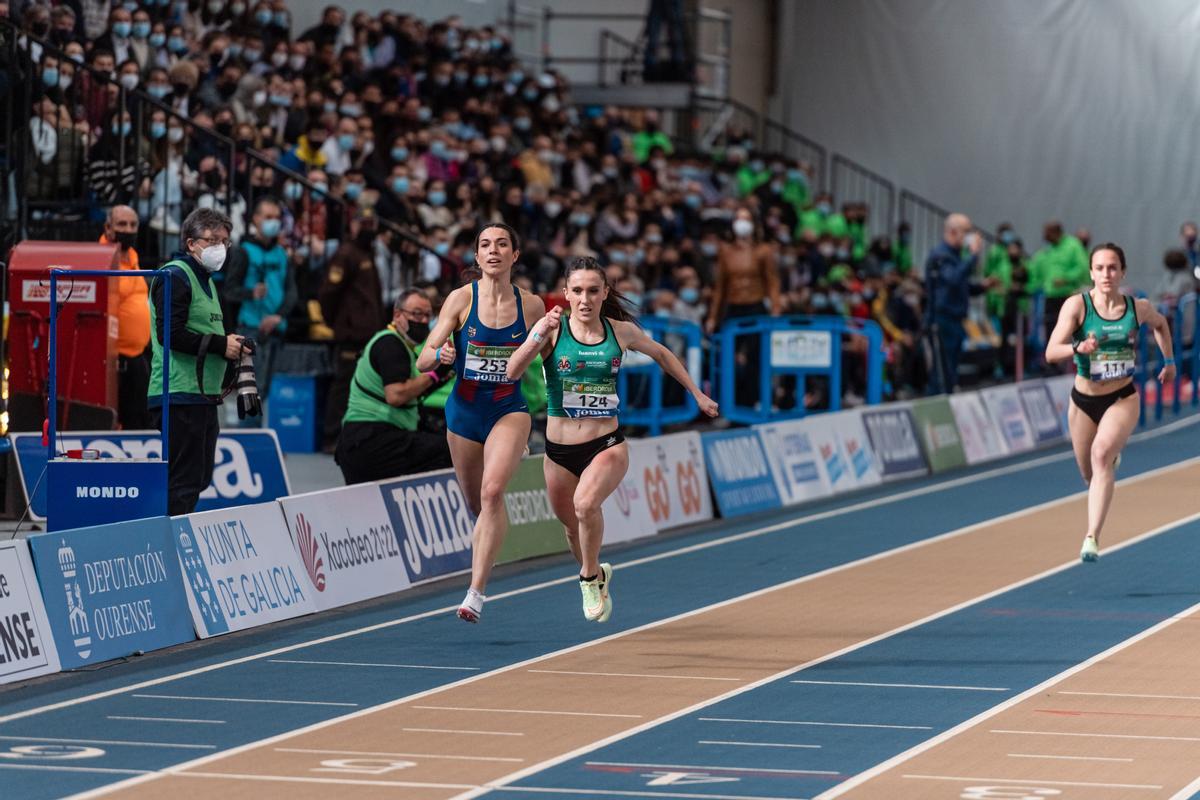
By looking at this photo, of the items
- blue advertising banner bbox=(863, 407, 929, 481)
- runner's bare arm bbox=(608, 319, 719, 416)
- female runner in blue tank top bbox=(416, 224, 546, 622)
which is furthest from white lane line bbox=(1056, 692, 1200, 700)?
blue advertising banner bbox=(863, 407, 929, 481)

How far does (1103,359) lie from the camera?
565 inches

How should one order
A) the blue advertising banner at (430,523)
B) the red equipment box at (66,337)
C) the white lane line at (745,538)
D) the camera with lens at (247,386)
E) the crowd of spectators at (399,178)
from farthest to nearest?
the crowd of spectators at (399,178) → the red equipment box at (66,337) → the blue advertising banner at (430,523) → the camera with lens at (247,386) → the white lane line at (745,538)

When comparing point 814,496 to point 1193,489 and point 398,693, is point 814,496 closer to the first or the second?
point 1193,489

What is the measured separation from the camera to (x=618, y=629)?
12227mm

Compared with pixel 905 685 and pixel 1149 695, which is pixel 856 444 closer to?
pixel 905 685

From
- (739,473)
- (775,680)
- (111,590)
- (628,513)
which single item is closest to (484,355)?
(111,590)

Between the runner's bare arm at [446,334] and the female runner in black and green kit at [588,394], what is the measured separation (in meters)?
0.37

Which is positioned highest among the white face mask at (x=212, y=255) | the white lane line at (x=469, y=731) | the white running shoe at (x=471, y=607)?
the white face mask at (x=212, y=255)

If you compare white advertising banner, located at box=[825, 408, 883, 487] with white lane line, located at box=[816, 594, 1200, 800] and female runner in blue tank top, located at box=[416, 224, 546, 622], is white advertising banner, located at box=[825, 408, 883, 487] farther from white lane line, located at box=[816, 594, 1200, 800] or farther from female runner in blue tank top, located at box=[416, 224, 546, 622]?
female runner in blue tank top, located at box=[416, 224, 546, 622]

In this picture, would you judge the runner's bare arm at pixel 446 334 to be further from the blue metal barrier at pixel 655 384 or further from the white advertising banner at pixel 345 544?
the blue metal barrier at pixel 655 384

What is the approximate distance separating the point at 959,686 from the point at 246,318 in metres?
9.82

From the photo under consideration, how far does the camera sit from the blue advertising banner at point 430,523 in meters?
13.9

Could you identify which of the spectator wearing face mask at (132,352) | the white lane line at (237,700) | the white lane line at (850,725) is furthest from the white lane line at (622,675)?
the spectator wearing face mask at (132,352)

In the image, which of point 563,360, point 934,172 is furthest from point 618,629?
point 934,172
